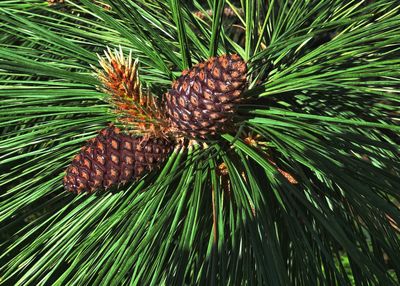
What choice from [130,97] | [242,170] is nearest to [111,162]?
[130,97]

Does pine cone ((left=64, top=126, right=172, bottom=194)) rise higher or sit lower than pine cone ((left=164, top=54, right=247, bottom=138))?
lower

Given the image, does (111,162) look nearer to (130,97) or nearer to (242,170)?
(130,97)

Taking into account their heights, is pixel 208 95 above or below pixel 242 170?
above

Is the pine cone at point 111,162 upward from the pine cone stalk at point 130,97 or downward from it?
downward

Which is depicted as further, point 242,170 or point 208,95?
point 242,170
